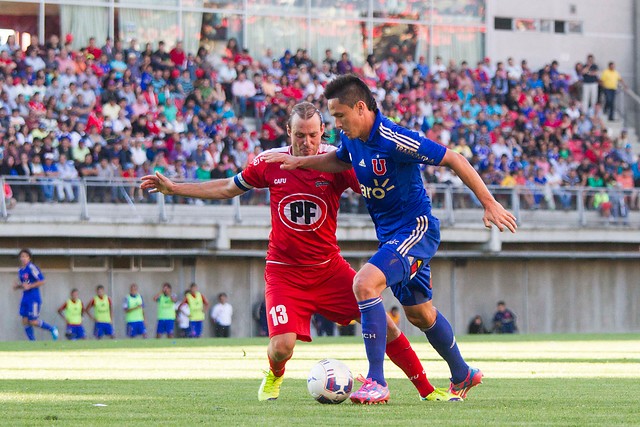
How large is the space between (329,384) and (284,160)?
1682mm

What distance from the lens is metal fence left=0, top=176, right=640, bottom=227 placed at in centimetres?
2588

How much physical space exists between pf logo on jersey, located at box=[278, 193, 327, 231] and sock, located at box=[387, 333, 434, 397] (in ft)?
3.57

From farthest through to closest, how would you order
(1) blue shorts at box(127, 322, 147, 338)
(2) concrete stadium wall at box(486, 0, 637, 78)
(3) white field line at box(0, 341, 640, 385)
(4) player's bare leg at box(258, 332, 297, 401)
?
1. (2) concrete stadium wall at box(486, 0, 637, 78)
2. (1) blue shorts at box(127, 322, 147, 338)
3. (3) white field line at box(0, 341, 640, 385)
4. (4) player's bare leg at box(258, 332, 297, 401)

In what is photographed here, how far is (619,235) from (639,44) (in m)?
11.0

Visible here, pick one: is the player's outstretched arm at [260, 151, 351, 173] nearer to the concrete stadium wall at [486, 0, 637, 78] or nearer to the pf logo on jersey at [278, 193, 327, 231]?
the pf logo on jersey at [278, 193, 327, 231]

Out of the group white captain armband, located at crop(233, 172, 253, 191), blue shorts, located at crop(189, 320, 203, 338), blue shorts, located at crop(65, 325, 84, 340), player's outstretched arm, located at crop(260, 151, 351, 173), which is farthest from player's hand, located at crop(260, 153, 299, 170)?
blue shorts, located at crop(189, 320, 203, 338)

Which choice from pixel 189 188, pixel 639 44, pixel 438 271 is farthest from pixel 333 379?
pixel 639 44

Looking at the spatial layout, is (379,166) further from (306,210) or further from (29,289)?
(29,289)

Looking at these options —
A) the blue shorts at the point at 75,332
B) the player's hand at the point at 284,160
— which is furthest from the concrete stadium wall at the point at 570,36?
the player's hand at the point at 284,160

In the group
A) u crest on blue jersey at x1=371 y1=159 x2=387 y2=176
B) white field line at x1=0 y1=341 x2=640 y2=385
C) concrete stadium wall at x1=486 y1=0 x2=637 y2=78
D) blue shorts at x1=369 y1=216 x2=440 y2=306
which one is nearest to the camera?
blue shorts at x1=369 y1=216 x2=440 y2=306

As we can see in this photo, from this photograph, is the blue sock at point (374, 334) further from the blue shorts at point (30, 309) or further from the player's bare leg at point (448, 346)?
the blue shorts at point (30, 309)

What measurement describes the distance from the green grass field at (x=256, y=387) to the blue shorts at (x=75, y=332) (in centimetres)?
826

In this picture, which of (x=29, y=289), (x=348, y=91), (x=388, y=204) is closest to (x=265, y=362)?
(x=388, y=204)

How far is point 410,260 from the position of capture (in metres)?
8.84
